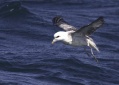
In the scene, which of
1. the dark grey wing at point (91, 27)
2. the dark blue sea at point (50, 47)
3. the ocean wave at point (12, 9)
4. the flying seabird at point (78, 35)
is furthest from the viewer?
the ocean wave at point (12, 9)

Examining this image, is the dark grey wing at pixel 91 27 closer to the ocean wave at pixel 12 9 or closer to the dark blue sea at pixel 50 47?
the dark blue sea at pixel 50 47

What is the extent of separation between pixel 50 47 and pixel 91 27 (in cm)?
686

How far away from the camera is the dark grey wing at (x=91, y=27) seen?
14329 mm

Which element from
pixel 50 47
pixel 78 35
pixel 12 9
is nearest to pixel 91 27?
pixel 78 35

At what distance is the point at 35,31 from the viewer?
22.9m

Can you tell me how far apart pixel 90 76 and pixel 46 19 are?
617cm

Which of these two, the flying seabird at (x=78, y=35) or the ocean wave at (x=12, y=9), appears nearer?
the flying seabird at (x=78, y=35)

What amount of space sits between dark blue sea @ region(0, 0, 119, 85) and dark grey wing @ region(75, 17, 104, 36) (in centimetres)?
355

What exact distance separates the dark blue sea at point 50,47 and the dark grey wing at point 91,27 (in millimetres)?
3545

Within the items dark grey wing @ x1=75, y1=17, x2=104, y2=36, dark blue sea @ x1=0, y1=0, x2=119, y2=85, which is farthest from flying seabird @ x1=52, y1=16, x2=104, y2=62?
dark blue sea @ x1=0, y1=0, x2=119, y2=85

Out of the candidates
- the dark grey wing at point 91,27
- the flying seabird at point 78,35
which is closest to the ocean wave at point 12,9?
the flying seabird at point 78,35

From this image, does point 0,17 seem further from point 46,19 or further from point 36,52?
point 36,52

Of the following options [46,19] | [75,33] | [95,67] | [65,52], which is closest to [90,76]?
[95,67]

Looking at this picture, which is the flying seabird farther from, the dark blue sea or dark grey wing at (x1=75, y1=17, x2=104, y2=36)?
the dark blue sea
